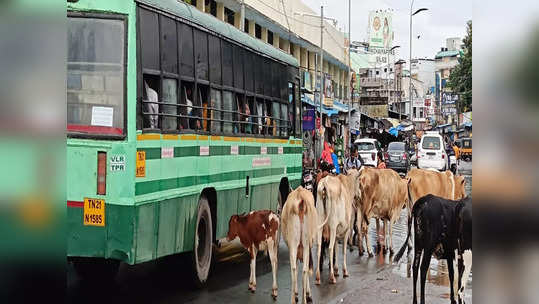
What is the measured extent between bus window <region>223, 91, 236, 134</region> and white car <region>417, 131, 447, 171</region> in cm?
2649

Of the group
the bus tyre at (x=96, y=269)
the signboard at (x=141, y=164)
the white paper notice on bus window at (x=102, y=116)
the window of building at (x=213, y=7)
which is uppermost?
the window of building at (x=213, y=7)

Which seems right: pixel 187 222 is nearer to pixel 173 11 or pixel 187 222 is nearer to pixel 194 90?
pixel 194 90

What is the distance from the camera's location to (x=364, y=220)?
38.6 feet

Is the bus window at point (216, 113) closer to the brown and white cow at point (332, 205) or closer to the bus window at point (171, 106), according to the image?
the bus window at point (171, 106)

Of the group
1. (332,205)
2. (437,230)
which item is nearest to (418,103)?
(332,205)

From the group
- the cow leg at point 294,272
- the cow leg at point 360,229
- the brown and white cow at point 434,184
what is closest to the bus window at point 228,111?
the cow leg at point 294,272

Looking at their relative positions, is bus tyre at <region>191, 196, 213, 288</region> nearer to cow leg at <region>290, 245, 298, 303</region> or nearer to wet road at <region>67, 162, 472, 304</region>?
wet road at <region>67, 162, 472, 304</region>

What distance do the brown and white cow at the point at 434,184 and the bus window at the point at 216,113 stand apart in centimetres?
384

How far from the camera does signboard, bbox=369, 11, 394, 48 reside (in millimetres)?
85688

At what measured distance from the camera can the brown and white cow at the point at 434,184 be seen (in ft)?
37.3

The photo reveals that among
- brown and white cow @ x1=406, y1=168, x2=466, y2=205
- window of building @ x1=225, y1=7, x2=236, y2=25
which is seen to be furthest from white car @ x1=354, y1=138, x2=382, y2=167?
brown and white cow @ x1=406, y1=168, x2=466, y2=205

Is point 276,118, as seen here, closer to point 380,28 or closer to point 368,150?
Result: point 368,150

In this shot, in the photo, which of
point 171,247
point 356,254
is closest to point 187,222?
point 171,247

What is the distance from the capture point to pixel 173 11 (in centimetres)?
789
